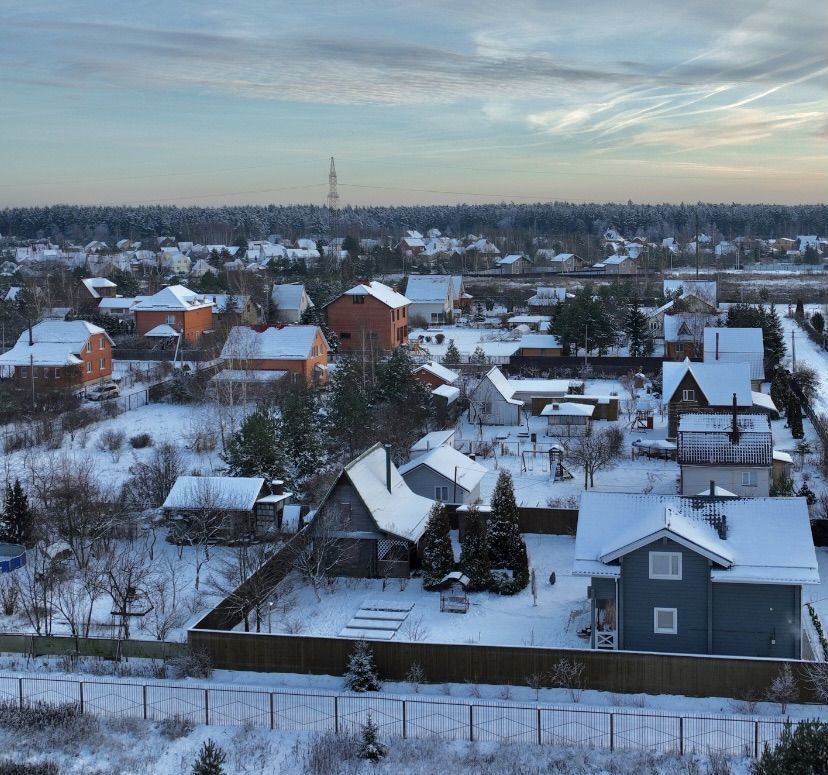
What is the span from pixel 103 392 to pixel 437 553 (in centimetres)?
2282

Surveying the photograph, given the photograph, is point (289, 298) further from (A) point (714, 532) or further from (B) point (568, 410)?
(A) point (714, 532)

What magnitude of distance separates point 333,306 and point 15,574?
3172cm

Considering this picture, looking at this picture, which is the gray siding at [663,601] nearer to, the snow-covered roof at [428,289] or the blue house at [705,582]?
the blue house at [705,582]

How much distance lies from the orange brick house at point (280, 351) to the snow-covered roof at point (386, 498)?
54.6 ft

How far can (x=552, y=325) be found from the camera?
163 feet

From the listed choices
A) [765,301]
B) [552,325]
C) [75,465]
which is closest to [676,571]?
[75,465]

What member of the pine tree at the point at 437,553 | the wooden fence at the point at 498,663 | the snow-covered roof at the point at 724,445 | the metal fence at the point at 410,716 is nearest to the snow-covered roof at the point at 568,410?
the snow-covered roof at the point at 724,445

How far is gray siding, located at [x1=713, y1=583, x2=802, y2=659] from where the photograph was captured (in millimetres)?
17156

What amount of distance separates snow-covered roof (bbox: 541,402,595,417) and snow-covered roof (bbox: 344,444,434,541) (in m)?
10.7

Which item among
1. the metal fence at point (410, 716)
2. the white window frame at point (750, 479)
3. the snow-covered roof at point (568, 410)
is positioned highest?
the snow-covered roof at point (568, 410)

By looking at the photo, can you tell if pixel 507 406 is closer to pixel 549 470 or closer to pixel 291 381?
pixel 549 470

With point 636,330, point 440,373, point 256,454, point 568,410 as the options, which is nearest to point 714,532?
point 256,454

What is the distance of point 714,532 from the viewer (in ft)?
59.1

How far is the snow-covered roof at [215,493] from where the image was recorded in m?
23.6
